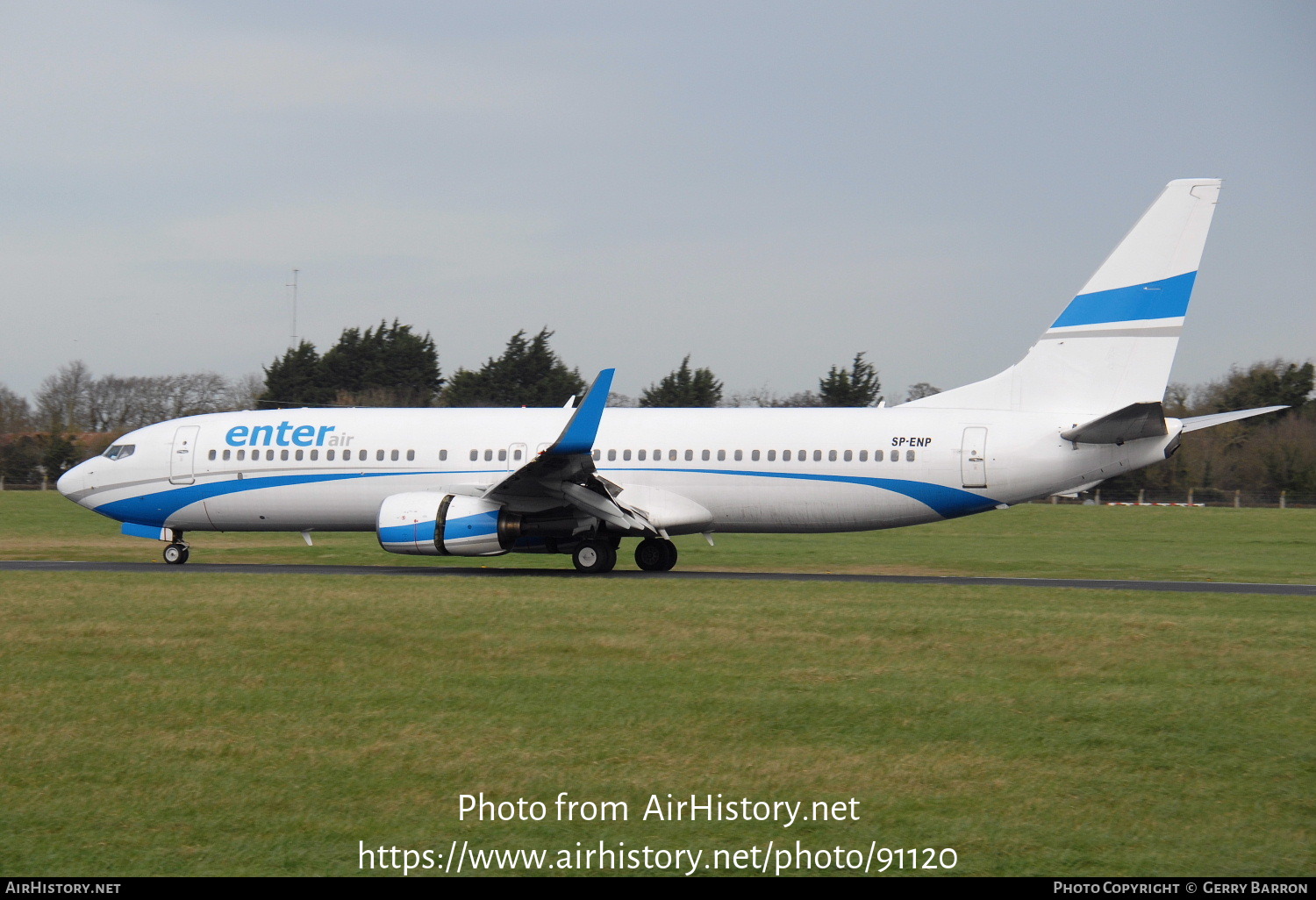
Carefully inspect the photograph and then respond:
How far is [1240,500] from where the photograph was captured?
63.1 m

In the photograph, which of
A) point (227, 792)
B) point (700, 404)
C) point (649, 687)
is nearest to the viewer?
point (227, 792)

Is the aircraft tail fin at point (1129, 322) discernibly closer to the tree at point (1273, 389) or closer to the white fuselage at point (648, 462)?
the white fuselage at point (648, 462)

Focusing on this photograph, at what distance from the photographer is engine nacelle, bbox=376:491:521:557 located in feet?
70.4

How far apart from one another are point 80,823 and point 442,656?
531 cm

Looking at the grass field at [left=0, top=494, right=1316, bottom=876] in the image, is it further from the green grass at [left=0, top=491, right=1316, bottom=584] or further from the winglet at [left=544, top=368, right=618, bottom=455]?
the green grass at [left=0, top=491, right=1316, bottom=584]

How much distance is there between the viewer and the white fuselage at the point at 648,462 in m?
21.7

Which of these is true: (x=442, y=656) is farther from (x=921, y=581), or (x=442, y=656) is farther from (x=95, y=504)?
(x=95, y=504)

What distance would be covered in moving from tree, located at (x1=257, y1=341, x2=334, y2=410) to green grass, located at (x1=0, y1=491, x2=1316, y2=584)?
1928 cm

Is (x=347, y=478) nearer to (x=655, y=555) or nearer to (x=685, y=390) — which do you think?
(x=655, y=555)

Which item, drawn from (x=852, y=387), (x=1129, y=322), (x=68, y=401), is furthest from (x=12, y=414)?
(x=1129, y=322)

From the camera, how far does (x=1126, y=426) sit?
20.3 metres

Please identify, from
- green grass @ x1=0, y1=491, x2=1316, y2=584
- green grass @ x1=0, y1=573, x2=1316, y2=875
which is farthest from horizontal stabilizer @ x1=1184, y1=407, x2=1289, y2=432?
green grass @ x1=0, y1=573, x2=1316, y2=875

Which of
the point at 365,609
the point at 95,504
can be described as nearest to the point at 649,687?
the point at 365,609

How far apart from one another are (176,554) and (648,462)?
9915mm
